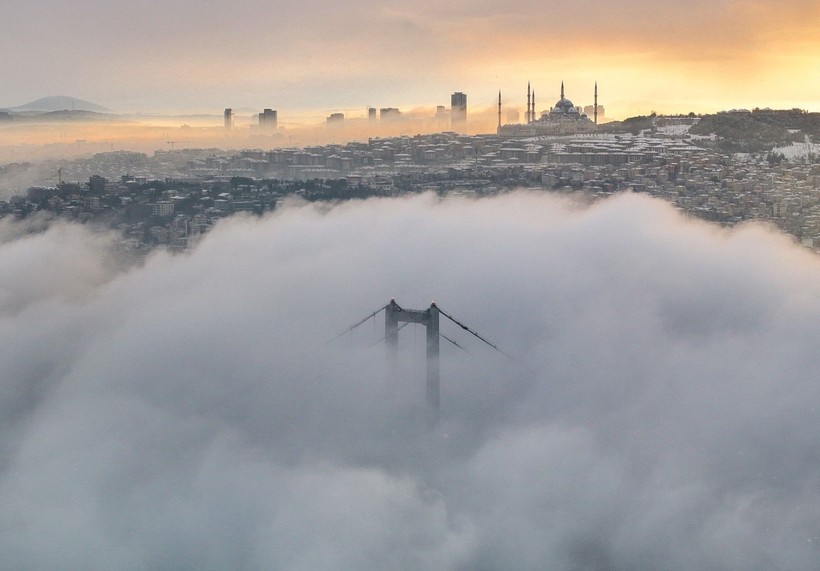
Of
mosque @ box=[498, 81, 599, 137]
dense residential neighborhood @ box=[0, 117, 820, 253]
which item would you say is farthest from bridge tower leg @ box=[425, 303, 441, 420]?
mosque @ box=[498, 81, 599, 137]

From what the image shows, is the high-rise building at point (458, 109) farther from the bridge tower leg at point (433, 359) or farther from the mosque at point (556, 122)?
the bridge tower leg at point (433, 359)

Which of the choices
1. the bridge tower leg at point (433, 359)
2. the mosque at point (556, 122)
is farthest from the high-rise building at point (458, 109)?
the bridge tower leg at point (433, 359)

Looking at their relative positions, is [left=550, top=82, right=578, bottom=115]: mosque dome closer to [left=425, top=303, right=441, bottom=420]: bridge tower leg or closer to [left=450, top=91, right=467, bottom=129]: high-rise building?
[left=450, top=91, right=467, bottom=129]: high-rise building

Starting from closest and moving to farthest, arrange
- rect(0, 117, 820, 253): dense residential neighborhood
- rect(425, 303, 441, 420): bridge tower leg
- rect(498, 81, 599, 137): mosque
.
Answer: rect(425, 303, 441, 420): bridge tower leg, rect(0, 117, 820, 253): dense residential neighborhood, rect(498, 81, 599, 137): mosque

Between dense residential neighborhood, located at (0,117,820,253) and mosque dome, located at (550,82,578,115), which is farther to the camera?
mosque dome, located at (550,82,578,115)

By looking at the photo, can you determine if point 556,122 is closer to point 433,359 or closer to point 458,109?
point 458,109

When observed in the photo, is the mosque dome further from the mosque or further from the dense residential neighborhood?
the dense residential neighborhood

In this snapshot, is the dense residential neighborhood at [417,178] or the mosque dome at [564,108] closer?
the dense residential neighborhood at [417,178]

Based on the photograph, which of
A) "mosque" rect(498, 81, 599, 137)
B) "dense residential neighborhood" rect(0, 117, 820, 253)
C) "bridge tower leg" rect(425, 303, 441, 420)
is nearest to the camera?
"bridge tower leg" rect(425, 303, 441, 420)

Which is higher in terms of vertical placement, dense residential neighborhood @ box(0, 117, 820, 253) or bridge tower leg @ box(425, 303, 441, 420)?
dense residential neighborhood @ box(0, 117, 820, 253)
